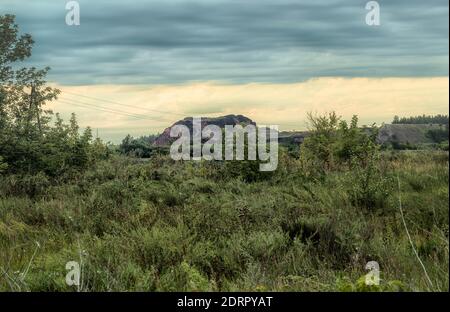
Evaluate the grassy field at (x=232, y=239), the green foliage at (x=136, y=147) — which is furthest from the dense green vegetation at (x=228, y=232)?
the green foliage at (x=136, y=147)

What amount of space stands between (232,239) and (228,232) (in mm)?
491

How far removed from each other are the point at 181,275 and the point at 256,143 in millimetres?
11772

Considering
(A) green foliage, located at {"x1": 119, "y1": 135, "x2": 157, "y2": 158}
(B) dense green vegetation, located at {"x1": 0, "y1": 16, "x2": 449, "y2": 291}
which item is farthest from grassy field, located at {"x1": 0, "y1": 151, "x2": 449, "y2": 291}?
(A) green foliage, located at {"x1": 119, "y1": 135, "x2": 157, "y2": 158}

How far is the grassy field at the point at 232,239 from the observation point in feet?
17.7

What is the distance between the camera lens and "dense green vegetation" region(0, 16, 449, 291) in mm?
5457

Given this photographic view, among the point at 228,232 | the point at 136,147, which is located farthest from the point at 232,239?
the point at 136,147

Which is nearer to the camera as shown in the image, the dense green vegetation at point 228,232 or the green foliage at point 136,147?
the dense green vegetation at point 228,232

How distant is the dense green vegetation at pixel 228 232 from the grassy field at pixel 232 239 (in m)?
0.03

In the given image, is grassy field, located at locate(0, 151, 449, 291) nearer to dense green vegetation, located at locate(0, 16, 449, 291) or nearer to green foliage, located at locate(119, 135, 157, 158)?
dense green vegetation, located at locate(0, 16, 449, 291)

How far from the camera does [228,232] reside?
7461 millimetres

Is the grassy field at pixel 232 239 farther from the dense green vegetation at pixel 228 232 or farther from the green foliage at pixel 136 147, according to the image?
the green foliage at pixel 136 147

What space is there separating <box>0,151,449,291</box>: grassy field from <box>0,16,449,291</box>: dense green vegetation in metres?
0.03

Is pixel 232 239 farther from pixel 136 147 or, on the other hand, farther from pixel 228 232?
pixel 136 147
